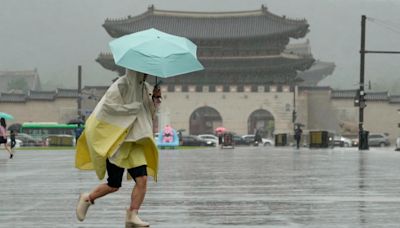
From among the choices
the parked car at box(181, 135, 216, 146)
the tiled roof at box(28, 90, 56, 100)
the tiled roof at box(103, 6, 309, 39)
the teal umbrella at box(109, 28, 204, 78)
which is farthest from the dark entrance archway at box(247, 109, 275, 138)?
the teal umbrella at box(109, 28, 204, 78)

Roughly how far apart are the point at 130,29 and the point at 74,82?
305ft

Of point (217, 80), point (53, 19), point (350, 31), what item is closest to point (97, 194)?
point (217, 80)

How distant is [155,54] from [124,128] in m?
0.76

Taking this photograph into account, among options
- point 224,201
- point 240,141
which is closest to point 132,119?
point 224,201

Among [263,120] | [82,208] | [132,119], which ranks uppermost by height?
[263,120]

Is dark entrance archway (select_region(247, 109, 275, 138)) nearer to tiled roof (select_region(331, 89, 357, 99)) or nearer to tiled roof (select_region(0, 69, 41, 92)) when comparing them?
tiled roof (select_region(331, 89, 357, 99))

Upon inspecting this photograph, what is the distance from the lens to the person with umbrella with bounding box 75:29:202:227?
7.00m

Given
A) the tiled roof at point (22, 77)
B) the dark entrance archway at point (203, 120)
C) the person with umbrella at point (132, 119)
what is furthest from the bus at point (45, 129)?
the person with umbrella at point (132, 119)

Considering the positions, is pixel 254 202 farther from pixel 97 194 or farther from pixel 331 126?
pixel 331 126

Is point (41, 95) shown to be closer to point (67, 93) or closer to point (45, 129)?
point (67, 93)

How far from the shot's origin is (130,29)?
243 feet

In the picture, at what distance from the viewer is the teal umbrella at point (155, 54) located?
7.07 metres

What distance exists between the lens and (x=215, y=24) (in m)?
74.2

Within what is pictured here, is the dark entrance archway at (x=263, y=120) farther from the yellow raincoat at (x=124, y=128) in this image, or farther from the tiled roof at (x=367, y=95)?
the yellow raincoat at (x=124, y=128)
